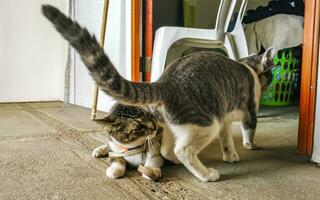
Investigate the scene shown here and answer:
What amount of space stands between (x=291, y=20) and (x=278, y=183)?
192cm

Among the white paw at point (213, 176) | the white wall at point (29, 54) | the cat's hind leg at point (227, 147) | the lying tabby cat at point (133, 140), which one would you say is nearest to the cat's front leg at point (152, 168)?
the lying tabby cat at point (133, 140)

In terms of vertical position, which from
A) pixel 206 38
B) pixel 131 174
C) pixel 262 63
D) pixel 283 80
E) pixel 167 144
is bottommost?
pixel 131 174

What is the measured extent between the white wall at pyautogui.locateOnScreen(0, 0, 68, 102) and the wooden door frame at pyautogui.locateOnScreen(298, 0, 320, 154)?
2455 mm

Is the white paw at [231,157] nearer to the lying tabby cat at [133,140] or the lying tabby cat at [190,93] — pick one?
the lying tabby cat at [190,93]

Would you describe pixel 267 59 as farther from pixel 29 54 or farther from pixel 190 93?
pixel 29 54

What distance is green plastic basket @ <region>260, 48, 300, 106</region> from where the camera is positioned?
2512 millimetres

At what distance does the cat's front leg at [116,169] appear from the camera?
3.35 feet

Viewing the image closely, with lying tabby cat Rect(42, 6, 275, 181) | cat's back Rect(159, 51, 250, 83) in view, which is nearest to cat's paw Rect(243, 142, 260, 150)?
lying tabby cat Rect(42, 6, 275, 181)

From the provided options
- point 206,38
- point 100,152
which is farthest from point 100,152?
point 206,38

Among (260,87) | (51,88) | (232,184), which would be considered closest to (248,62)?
(260,87)

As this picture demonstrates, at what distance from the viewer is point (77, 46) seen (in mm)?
769

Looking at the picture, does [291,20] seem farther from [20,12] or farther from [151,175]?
[20,12]

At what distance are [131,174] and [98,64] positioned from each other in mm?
450

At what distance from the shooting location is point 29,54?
126 inches
